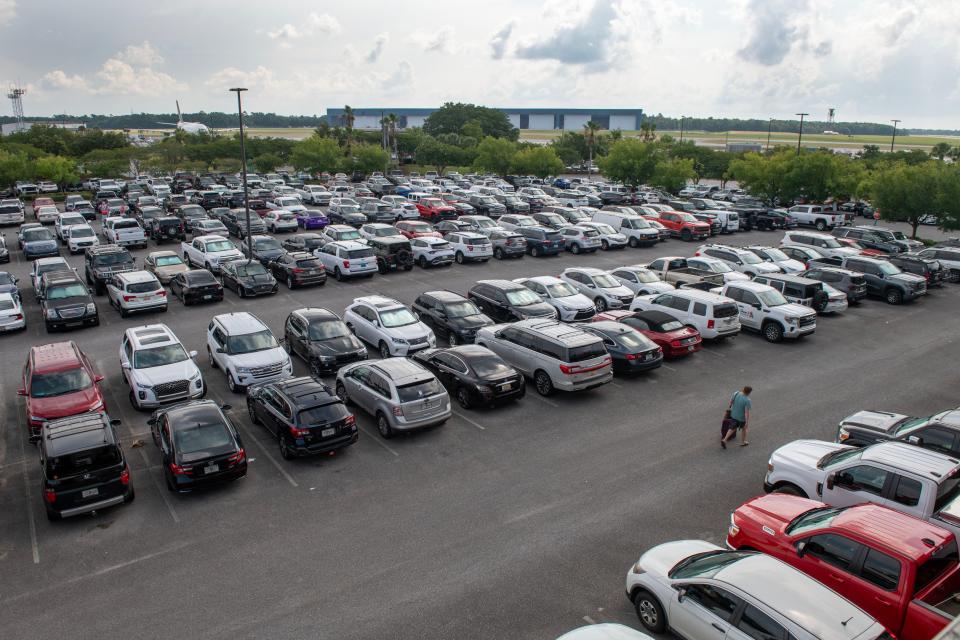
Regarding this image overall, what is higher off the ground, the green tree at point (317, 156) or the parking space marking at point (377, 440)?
the green tree at point (317, 156)

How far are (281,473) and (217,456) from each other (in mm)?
1529

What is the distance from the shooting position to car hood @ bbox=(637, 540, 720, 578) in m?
9.10

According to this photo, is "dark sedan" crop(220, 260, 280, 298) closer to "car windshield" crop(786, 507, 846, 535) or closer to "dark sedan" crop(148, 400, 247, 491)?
"dark sedan" crop(148, 400, 247, 491)

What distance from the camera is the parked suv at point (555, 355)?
57.5 feet

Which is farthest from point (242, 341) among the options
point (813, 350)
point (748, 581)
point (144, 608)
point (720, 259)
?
point (720, 259)

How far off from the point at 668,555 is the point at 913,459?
4777mm

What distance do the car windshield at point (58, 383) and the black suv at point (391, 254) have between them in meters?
17.6

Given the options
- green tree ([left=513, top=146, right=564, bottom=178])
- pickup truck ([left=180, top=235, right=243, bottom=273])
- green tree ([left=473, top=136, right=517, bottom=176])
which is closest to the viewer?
pickup truck ([left=180, top=235, right=243, bottom=273])

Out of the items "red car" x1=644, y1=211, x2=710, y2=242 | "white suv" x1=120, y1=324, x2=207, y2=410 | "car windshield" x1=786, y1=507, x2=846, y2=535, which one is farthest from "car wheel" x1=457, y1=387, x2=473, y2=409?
"red car" x1=644, y1=211, x2=710, y2=242

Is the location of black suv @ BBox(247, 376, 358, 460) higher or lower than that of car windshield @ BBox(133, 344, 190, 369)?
lower

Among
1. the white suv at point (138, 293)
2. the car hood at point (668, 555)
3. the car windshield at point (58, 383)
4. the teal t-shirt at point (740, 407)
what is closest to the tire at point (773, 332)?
the teal t-shirt at point (740, 407)

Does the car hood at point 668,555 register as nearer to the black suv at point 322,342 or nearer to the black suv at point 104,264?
the black suv at point 322,342

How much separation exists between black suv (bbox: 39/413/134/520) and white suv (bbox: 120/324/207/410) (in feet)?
12.9

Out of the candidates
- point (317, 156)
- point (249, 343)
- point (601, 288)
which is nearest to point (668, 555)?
point (249, 343)
